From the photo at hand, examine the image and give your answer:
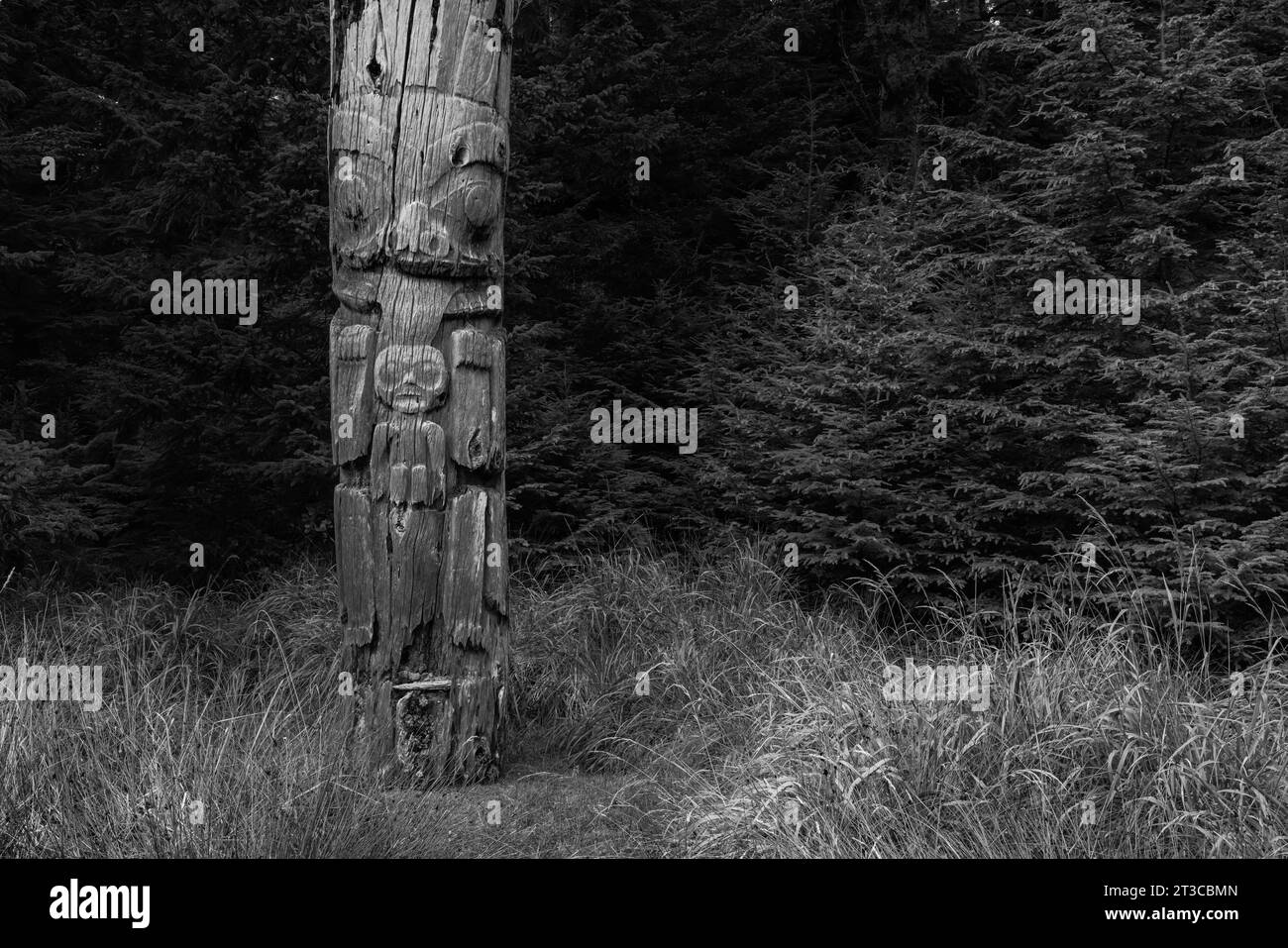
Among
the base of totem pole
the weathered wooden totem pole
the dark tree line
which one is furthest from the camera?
the dark tree line

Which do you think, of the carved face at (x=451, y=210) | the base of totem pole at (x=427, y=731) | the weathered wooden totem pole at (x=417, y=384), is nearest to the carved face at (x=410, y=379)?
the weathered wooden totem pole at (x=417, y=384)

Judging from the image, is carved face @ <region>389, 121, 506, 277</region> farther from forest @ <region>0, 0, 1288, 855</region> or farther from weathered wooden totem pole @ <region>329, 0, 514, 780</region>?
forest @ <region>0, 0, 1288, 855</region>

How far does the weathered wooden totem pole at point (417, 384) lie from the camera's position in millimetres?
4770

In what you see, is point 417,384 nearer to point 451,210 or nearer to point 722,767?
point 451,210

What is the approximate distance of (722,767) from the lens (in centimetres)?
464

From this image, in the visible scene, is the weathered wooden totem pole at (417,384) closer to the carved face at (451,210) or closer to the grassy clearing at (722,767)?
the carved face at (451,210)

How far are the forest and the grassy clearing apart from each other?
2.8 inches

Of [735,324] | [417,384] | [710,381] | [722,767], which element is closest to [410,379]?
[417,384]

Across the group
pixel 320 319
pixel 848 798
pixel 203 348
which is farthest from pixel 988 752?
pixel 203 348

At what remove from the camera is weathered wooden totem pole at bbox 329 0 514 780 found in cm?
477

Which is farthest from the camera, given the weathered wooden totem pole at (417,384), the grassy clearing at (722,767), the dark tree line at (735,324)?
the dark tree line at (735,324)

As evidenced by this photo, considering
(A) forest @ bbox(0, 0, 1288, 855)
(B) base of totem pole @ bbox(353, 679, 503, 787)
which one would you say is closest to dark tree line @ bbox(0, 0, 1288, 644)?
(A) forest @ bbox(0, 0, 1288, 855)

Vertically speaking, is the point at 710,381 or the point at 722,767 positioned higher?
the point at 710,381

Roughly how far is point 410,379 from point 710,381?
5.49m
